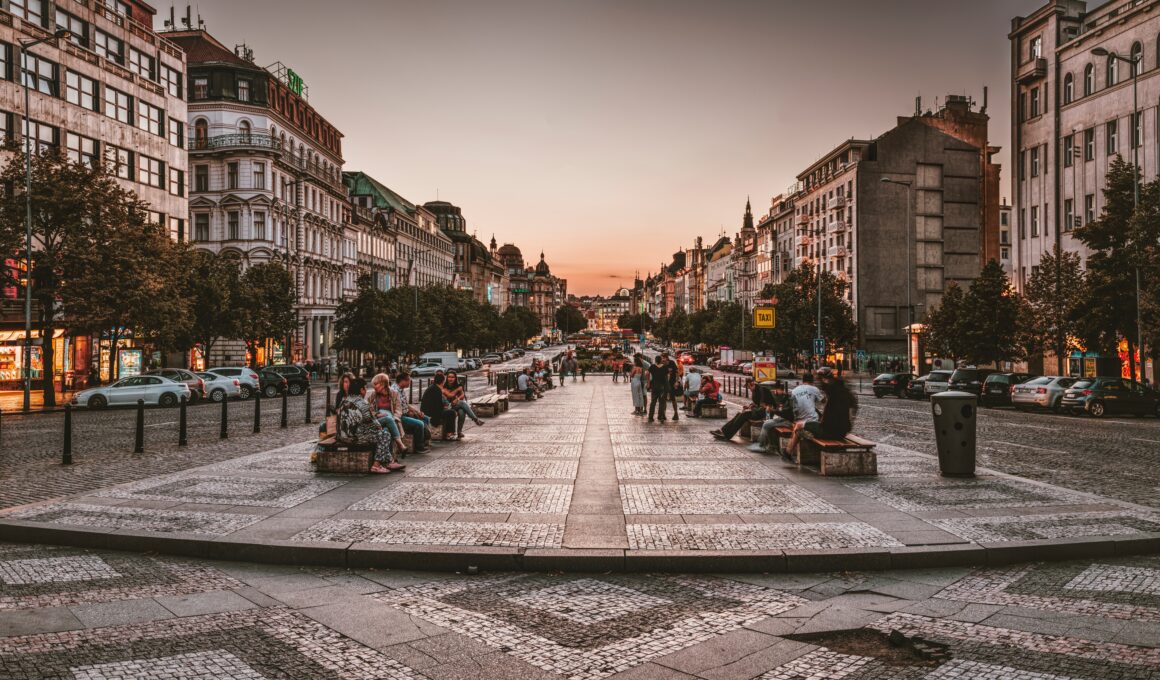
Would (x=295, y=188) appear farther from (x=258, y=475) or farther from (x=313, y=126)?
(x=258, y=475)

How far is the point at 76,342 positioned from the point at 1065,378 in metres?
48.1

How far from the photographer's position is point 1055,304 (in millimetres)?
37125

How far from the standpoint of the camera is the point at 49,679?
465cm

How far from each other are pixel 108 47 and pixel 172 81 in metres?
6.51

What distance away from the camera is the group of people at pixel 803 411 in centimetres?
1225

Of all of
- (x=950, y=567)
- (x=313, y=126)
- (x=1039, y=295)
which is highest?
(x=313, y=126)

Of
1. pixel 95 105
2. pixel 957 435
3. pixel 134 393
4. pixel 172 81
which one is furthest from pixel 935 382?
pixel 172 81

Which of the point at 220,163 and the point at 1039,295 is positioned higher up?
the point at 220,163

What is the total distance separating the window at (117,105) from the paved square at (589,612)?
153 feet

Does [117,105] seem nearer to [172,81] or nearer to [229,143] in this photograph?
[172,81]

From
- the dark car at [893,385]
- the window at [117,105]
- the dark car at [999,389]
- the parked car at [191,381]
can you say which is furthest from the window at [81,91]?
the dark car at [999,389]

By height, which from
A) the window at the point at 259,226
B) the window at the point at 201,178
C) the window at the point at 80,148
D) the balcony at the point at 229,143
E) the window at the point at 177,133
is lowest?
the window at the point at 259,226

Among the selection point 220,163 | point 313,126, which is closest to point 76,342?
point 220,163

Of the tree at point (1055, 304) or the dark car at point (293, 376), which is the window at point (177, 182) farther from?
the tree at point (1055, 304)
